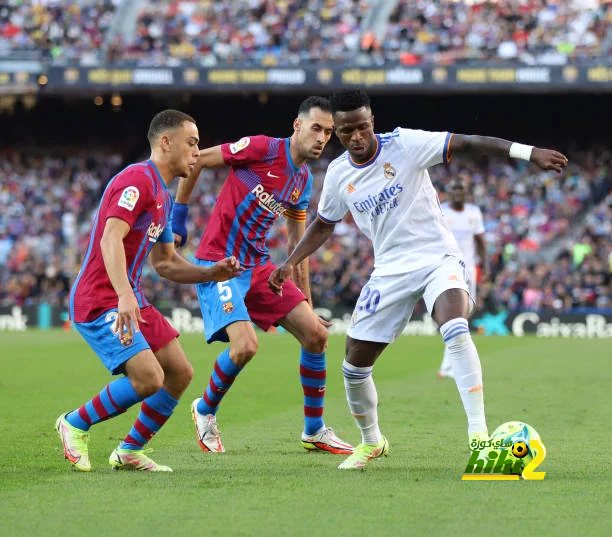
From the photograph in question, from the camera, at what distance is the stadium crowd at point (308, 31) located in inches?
1223

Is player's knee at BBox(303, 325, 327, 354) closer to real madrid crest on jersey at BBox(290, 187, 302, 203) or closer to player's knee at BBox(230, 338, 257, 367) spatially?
player's knee at BBox(230, 338, 257, 367)

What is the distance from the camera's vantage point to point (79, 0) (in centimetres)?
3534

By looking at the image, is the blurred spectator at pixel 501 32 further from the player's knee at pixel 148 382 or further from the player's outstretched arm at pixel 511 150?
the player's knee at pixel 148 382

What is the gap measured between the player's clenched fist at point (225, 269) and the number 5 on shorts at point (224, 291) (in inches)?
54.7

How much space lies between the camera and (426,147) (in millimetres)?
7090

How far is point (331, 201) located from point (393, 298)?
80 cm

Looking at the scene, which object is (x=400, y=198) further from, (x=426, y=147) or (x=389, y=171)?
(x=426, y=147)

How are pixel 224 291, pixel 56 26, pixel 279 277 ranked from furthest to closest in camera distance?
pixel 56 26
pixel 224 291
pixel 279 277

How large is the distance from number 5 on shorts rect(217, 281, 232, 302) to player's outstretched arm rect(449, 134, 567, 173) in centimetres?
244

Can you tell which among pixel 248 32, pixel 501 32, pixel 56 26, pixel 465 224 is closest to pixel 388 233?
pixel 465 224

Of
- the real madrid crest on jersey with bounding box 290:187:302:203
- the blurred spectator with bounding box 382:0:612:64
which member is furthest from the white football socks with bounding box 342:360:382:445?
the blurred spectator with bounding box 382:0:612:64

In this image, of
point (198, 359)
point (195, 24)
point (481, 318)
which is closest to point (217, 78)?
point (195, 24)

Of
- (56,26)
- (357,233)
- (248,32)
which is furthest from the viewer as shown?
(56,26)

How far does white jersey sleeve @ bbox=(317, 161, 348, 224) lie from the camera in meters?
7.37
